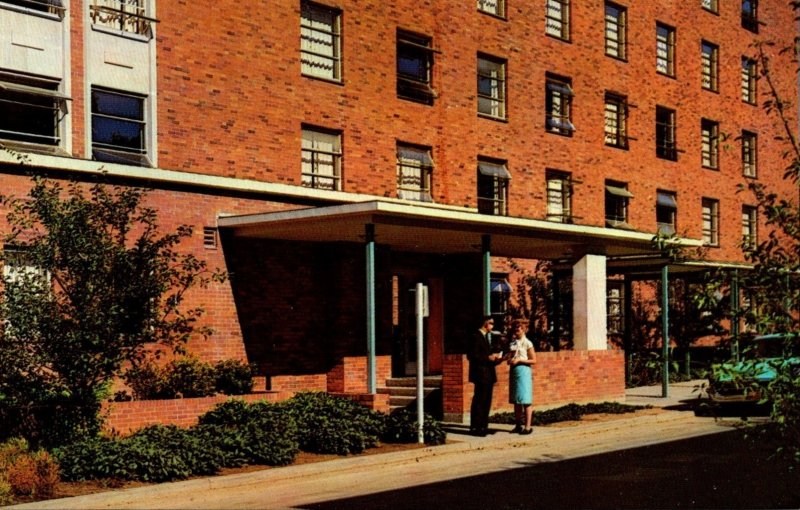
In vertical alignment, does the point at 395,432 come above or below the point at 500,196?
below

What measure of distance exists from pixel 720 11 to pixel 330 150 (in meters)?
21.3

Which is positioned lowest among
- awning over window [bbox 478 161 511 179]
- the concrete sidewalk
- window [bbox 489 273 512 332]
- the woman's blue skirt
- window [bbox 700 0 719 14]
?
the concrete sidewalk

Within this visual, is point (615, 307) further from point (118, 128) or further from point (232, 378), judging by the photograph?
point (118, 128)

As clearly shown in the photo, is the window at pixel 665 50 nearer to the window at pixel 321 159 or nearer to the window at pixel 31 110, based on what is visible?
the window at pixel 321 159

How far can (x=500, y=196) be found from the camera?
28.5 metres

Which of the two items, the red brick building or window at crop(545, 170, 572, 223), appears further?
window at crop(545, 170, 572, 223)

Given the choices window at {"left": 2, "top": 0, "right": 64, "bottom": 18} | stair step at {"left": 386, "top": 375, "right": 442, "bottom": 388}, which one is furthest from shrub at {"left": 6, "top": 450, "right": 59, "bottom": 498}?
stair step at {"left": 386, "top": 375, "right": 442, "bottom": 388}

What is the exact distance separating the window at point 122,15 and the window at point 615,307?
18751 mm

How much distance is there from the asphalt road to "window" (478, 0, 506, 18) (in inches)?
623

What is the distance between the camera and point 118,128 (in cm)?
1983

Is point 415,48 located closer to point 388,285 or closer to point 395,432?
point 388,285

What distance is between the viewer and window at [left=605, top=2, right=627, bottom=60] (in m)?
33.1

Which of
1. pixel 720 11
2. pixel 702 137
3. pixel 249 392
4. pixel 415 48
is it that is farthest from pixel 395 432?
pixel 720 11

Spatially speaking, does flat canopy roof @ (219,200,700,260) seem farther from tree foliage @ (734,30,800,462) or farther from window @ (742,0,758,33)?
window @ (742,0,758,33)
